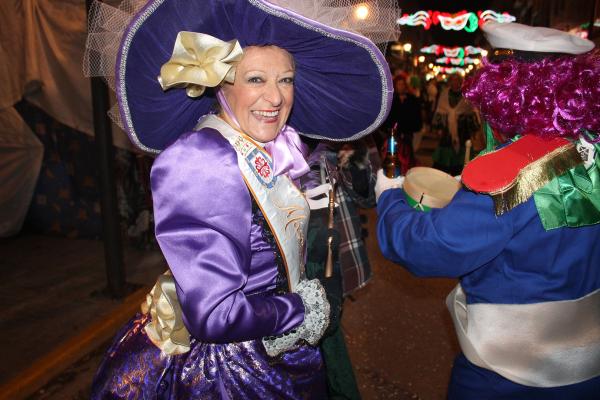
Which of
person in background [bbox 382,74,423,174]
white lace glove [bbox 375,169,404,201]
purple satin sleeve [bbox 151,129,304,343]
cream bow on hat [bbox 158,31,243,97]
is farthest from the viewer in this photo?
person in background [bbox 382,74,423,174]

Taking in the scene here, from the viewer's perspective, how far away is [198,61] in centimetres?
151

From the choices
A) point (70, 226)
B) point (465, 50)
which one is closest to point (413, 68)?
point (465, 50)

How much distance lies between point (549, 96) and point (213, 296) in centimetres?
125

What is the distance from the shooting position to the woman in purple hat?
1386 millimetres

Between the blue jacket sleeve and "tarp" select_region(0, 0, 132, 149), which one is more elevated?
"tarp" select_region(0, 0, 132, 149)

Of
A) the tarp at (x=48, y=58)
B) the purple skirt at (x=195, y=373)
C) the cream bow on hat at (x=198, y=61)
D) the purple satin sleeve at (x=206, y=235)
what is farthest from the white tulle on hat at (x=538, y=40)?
the tarp at (x=48, y=58)

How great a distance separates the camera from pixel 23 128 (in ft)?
16.8

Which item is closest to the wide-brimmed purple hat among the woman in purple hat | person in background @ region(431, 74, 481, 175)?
the woman in purple hat

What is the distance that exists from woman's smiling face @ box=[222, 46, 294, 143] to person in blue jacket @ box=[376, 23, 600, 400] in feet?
2.03

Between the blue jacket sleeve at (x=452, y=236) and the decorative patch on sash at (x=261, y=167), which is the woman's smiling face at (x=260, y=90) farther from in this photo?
the blue jacket sleeve at (x=452, y=236)

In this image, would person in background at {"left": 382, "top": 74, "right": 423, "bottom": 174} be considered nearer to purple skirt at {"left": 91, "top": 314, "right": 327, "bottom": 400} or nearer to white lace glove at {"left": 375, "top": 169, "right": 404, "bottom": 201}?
white lace glove at {"left": 375, "top": 169, "right": 404, "bottom": 201}

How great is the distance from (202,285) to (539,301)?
113 centimetres

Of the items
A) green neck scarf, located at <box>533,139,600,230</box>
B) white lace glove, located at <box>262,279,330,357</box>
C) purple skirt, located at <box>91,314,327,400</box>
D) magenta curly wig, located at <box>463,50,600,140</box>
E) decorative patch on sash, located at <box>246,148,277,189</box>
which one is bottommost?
purple skirt, located at <box>91,314,327,400</box>

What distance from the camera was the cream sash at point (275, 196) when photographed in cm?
156
